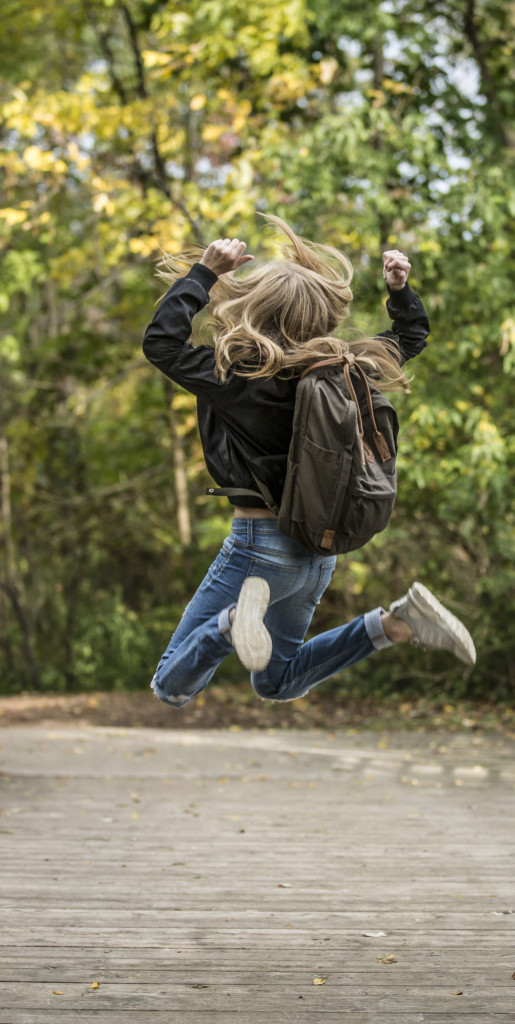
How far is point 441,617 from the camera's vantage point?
11.9 ft

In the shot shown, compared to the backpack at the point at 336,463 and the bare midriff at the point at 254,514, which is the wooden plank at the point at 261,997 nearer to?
the backpack at the point at 336,463

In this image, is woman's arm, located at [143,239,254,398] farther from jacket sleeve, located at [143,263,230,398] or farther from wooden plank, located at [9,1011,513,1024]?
wooden plank, located at [9,1011,513,1024]

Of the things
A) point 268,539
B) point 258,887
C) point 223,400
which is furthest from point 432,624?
point 258,887

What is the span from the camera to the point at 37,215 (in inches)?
422

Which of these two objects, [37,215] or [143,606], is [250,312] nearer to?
[37,215]

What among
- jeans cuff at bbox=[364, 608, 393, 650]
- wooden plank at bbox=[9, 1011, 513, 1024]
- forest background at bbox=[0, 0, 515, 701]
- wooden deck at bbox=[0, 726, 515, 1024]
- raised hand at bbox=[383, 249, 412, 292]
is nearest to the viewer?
wooden plank at bbox=[9, 1011, 513, 1024]

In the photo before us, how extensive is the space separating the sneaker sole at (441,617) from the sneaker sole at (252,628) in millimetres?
563

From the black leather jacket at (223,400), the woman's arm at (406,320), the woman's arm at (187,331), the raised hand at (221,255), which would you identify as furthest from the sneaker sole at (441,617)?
the raised hand at (221,255)

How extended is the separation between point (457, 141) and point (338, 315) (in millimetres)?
6441

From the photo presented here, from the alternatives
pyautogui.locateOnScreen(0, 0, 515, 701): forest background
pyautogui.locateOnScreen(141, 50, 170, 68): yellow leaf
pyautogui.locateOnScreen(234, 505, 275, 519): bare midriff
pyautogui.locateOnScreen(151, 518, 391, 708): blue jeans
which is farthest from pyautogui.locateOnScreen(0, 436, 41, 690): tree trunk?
pyautogui.locateOnScreen(234, 505, 275, 519): bare midriff

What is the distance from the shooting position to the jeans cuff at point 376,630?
379 centimetres

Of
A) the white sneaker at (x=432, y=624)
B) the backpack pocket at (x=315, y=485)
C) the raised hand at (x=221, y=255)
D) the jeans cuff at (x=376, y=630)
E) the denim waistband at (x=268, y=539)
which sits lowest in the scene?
the jeans cuff at (x=376, y=630)

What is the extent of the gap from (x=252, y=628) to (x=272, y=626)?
1.36 ft

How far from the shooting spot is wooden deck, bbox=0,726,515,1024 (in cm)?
329
